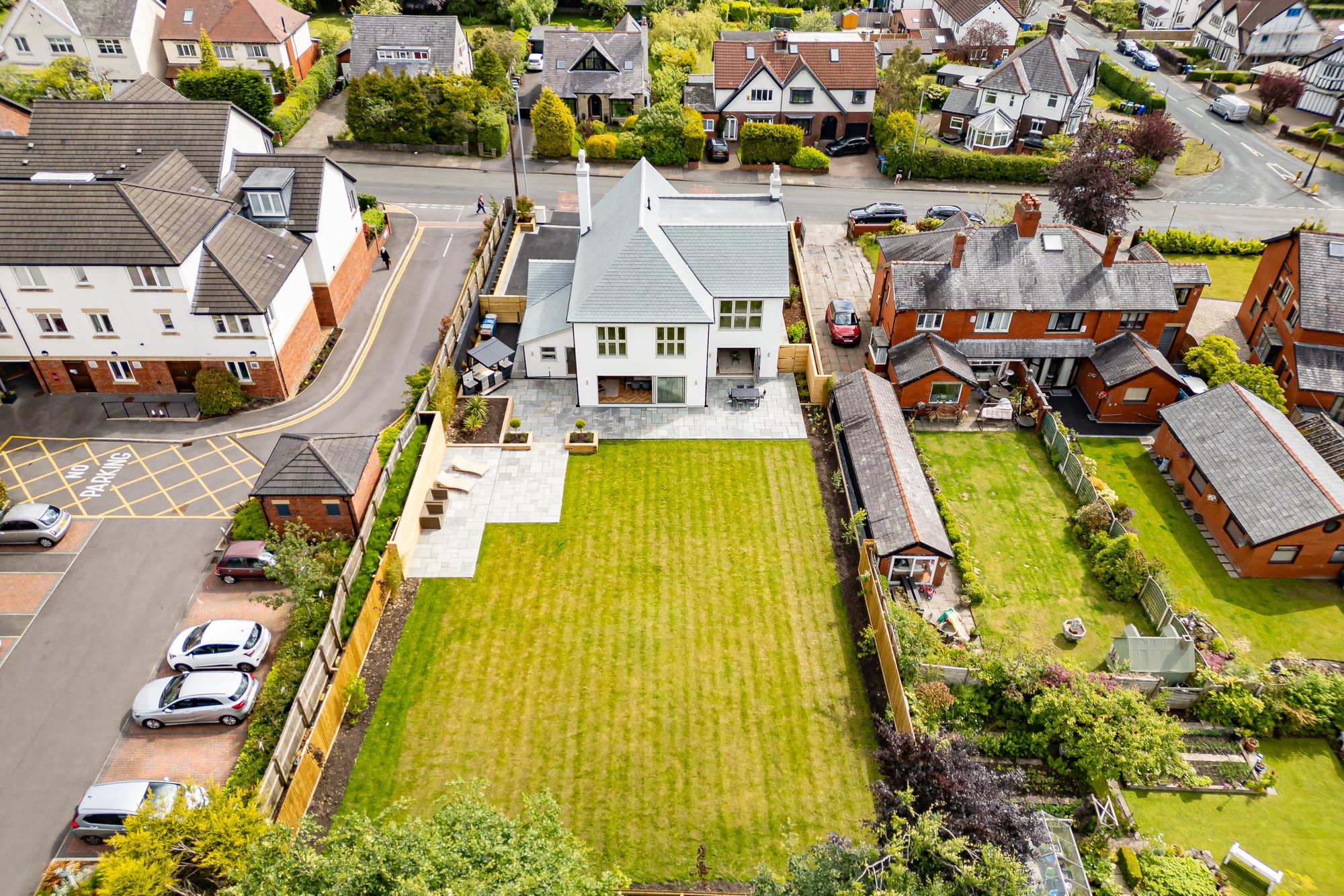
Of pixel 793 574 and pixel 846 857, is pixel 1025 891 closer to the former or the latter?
pixel 846 857

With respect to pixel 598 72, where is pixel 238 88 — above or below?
below

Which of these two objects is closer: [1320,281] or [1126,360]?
[1126,360]

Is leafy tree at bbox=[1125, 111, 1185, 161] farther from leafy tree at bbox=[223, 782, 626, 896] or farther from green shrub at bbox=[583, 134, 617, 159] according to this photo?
leafy tree at bbox=[223, 782, 626, 896]

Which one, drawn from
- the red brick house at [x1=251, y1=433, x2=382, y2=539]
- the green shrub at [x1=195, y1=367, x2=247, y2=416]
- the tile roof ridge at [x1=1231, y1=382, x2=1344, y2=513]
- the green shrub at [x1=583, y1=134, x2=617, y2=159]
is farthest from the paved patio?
the green shrub at [x1=583, y1=134, x2=617, y2=159]

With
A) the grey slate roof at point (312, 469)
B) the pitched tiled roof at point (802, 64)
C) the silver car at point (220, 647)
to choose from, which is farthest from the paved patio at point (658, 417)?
the pitched tiled roof at point (802, 64)

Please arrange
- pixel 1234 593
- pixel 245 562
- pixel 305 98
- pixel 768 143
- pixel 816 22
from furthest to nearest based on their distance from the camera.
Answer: pixel 816 22 < pixel 305 98 < pixel 768 143 < pixel 1234 593 < pixel 245 562

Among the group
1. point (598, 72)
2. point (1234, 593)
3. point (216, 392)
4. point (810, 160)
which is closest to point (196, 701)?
→ point (216, 392)

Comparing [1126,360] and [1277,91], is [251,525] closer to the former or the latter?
[1126,360]

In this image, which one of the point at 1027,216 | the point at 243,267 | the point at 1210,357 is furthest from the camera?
the point at 1210,357
